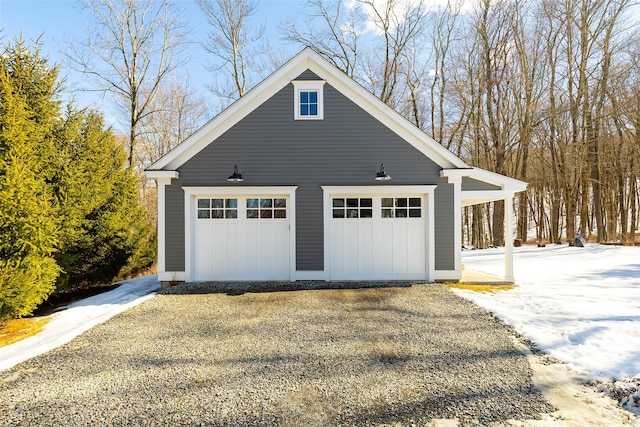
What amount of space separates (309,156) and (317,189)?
847mm

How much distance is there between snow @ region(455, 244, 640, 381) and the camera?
142 inches

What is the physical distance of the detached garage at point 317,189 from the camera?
25.0ft

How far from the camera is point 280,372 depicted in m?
3.33

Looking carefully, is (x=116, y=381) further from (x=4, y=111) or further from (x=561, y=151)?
(x=561, y=151)

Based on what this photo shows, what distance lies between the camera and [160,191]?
7504mm

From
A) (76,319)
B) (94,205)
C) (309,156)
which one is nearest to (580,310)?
(309,156)

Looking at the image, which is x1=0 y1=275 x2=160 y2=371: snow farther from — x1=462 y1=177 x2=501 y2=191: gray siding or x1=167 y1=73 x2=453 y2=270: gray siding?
x1=462 y1=177 x2=501 y2=191: gray siding

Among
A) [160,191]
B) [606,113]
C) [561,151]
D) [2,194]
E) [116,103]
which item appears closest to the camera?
[2,194]

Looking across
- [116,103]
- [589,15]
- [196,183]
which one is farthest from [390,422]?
[589,15]

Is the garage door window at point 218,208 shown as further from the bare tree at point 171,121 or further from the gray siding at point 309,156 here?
the bare tree at point 171,121

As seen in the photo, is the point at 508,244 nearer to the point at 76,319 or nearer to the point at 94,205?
the point at 76,319

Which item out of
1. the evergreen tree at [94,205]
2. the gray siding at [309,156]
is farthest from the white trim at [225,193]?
the evergreen tree at [94,205]

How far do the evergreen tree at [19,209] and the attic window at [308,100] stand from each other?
5.14m

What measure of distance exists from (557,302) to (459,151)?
15942 mm
